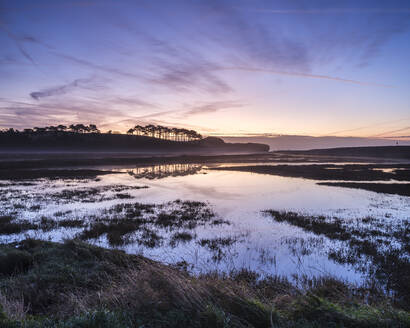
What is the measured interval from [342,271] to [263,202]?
1410 centimetres

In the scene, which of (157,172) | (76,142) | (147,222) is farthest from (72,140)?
(147,222)

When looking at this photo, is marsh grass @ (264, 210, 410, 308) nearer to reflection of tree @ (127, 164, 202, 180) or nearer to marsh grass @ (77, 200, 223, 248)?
marsh grass @ (77, 200, 223, 248)

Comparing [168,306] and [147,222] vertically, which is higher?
[168,306]

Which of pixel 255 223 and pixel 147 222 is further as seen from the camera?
pixel 147 222

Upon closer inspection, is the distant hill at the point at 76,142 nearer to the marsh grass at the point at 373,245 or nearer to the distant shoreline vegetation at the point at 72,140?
the distant shoreline vegetation at the point at 72,140

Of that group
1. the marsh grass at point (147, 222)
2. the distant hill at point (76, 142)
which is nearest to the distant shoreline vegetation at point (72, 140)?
the distant hill at point (76, 142)

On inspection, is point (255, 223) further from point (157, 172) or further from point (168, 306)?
point (157, 172)

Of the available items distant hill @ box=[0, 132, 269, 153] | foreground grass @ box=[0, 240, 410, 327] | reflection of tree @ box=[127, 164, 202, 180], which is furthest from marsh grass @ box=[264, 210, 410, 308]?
distant hill @ box=[0, 132, 269, 153]

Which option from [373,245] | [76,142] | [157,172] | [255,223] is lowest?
[255,223]

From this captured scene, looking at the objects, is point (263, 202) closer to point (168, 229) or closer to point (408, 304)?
point (168, 229)

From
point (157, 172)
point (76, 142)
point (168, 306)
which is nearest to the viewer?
point (168, 306)

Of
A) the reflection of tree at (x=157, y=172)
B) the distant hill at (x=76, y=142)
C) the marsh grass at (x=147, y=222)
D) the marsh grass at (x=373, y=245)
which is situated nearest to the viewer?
the marsh grass at (x=373, y=245)

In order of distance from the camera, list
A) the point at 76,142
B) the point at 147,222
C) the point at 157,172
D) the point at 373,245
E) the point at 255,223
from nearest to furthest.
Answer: the point at 373,245, the point at 255,223, the point at 147,222, the point at 157,172, the point at 76,142

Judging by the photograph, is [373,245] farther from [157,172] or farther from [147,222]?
[157,172]
